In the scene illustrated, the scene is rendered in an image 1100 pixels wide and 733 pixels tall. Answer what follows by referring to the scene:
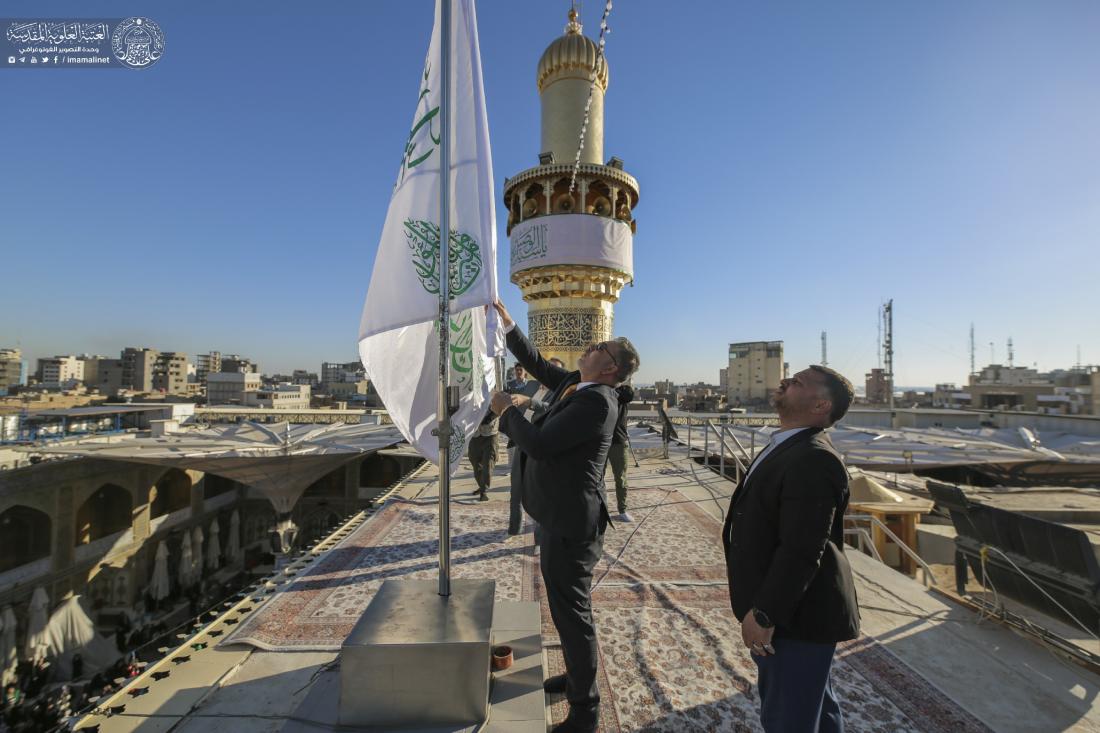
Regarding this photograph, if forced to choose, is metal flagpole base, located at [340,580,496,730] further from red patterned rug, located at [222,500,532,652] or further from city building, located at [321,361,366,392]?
city building, located at [321,361,366,392]

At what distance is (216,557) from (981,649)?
1977 cm

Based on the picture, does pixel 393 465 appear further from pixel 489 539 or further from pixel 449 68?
pixel 449 68

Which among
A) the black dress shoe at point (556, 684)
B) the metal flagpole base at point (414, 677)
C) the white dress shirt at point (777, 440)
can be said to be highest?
the white dress shirt at point (777, 440)

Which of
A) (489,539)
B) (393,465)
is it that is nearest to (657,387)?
(393,465)

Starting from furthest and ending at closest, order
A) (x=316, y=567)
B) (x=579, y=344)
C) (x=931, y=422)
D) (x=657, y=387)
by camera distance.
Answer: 1. (x=657, y=387)
2. (x=931, y=422)
3. (x=579, y=344)
4. (x=316, y=567)

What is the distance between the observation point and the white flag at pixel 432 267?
2.31 m

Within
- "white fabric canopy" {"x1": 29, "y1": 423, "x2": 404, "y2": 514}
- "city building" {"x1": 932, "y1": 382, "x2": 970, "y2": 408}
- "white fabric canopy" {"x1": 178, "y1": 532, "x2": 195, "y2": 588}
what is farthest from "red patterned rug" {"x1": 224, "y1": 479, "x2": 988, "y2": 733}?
"city building" {"x1": 932, "y1": 382, "x2": 970, "y2": 408}

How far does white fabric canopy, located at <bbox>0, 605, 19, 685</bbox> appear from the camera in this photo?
9.31 m

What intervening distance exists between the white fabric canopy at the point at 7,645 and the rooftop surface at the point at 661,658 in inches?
417

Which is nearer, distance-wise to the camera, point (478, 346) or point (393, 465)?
point (478, 346)

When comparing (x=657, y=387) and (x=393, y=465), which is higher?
(x=657, y=387)

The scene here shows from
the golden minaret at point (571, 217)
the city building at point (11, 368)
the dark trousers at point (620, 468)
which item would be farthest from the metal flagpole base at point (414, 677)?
Result: the city building at point (11, 368)

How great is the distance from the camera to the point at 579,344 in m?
10.7

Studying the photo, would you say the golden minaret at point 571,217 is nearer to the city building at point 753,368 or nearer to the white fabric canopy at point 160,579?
the white fabric canopy at point 160,579
